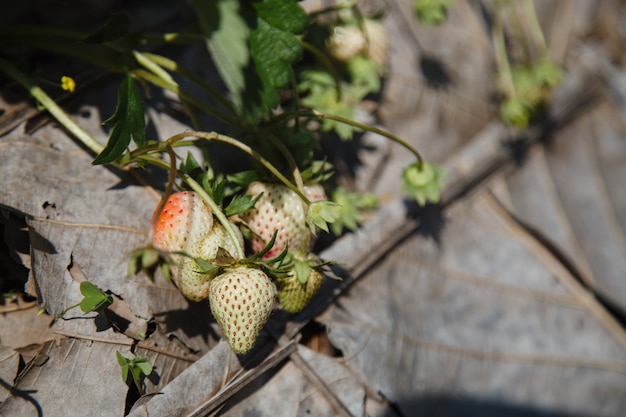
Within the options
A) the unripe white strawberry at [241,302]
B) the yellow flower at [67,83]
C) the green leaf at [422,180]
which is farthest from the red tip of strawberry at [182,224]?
the green leaf at [422,180]

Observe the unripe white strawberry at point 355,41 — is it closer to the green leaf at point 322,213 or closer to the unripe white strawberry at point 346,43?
the unripe white strawberry at point 346,43

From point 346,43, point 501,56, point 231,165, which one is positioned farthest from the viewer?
point 501,56

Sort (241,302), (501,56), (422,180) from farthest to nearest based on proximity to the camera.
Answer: (501,56), (422,180), (241,302)

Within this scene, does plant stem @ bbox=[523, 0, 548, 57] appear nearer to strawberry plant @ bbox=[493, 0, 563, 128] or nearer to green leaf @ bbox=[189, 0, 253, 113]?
strawberry plant @ bbox=[493, 0, 563, 128]

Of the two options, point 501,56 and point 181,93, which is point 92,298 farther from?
point 501,56

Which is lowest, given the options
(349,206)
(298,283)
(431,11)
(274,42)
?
(349,206)

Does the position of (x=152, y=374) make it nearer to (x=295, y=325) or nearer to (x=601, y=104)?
(x=295, y=325)

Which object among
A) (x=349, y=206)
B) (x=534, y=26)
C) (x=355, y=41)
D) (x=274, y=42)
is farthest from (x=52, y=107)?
(x=534, y=26)
